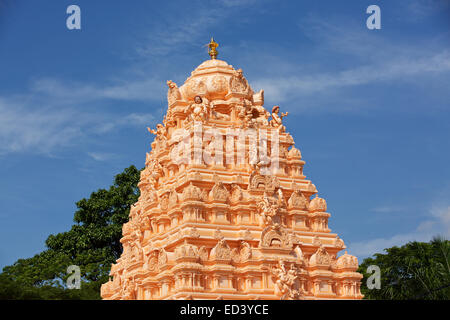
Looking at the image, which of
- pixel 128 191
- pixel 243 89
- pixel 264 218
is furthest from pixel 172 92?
pixel 128 191

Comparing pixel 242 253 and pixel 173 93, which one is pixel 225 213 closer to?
pixel 242 253

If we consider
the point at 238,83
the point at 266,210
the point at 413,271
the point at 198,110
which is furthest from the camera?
the point at 413,271

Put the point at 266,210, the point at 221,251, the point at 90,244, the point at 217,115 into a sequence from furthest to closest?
the point at 90,244
the point at 217,115
the point at 266,210
the point at 221,251

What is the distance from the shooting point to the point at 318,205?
35.8m

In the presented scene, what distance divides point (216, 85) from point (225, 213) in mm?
7242

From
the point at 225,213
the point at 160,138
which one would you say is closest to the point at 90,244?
the point at 160,138

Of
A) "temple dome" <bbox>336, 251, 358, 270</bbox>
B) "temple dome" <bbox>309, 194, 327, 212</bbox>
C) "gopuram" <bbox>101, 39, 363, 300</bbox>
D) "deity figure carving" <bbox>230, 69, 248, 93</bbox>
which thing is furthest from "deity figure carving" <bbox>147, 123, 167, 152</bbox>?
"temple dome" <bbox>336, 251, 358, 270</bbox>

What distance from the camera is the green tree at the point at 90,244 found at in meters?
50.0

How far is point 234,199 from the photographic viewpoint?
3406 centimetres

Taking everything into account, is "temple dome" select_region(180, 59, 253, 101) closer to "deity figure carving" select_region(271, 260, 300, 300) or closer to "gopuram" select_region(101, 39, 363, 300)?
"gopuram" select_region(101, 39, 363, 300)

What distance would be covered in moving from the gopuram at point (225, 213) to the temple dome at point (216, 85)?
51 millimetres

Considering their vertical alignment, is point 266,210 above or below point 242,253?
above

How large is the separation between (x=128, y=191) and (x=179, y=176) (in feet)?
78.4
